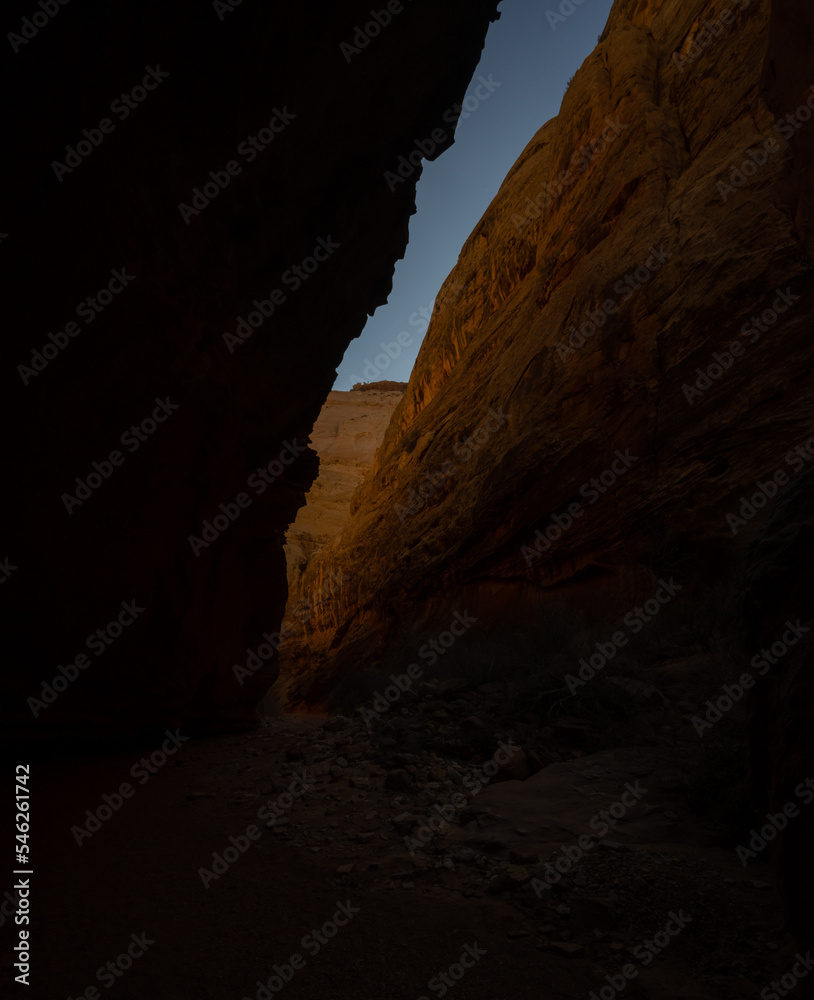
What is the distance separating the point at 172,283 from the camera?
4719 millimetres

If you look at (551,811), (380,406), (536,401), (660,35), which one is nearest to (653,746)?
(551,811)

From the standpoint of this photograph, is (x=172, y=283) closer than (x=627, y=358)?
Yes

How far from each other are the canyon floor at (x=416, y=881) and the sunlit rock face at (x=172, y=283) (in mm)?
1885

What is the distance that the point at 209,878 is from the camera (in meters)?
3.53

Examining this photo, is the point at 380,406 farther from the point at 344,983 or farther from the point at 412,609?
the point at 344,983

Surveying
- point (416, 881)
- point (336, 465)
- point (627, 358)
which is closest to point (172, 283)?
point (416, 881)

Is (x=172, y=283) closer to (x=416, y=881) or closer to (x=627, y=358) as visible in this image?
(x=416, y=881)

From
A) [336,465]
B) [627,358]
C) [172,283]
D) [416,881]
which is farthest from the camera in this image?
[336,465]

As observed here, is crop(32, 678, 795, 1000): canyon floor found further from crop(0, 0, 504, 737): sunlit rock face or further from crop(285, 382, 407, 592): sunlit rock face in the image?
crop(285, 382, 407, 592): sunlit rock face

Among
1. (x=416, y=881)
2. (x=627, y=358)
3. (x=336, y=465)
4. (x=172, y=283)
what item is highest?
(x=627, y=358)

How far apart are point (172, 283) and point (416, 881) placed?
484 cm

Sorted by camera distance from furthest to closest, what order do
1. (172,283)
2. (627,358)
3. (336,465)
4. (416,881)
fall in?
(336,465), (627,358), (172,283), (416,881)

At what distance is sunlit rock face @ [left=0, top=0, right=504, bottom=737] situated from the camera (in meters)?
3.58

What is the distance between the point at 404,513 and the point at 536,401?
21.0 feet
